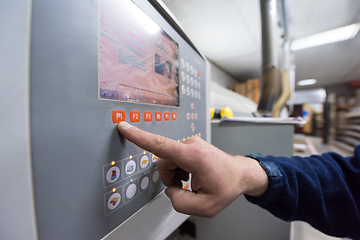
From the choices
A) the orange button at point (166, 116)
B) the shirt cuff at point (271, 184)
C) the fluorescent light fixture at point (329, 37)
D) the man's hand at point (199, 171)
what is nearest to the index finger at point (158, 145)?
the man's hand at point (199, 171)

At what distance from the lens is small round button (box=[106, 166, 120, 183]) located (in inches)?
8.1

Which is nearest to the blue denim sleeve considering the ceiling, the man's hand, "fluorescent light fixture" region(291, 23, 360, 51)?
the man's hand

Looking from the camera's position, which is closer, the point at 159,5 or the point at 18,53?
the point at 18,53

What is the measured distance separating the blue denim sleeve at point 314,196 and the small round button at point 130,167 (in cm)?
29

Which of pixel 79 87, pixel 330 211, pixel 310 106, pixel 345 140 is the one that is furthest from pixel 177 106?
pixel 310 106

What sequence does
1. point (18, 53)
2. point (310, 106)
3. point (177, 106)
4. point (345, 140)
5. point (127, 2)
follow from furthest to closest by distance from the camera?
point (310, 106), point (345, 140), point (177, 106), point (127, 2), point (18, 53)

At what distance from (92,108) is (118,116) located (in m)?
0.04

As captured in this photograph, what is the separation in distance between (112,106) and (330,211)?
1.96 ft

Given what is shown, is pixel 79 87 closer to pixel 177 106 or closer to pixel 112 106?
pixel 112 106

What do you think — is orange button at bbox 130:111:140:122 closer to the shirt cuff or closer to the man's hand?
the man's hand

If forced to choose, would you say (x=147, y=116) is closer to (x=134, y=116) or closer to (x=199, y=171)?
(x=134, y=116)

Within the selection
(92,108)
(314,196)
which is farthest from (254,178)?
(92,108)

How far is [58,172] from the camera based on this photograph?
0.15 meters

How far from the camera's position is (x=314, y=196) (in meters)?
0.34
